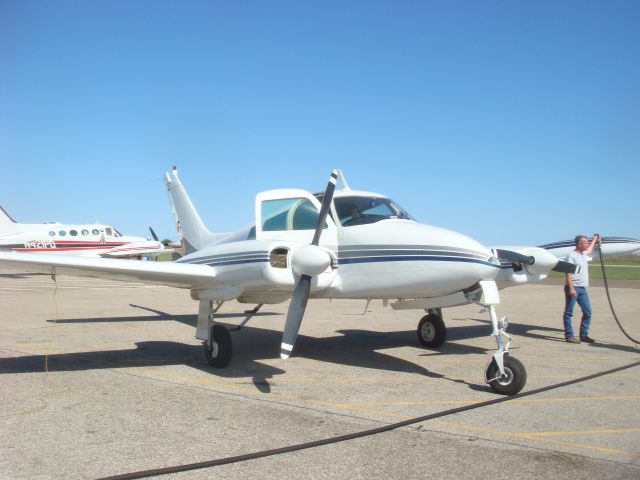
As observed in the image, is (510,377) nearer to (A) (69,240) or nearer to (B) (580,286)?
(B) (580,286)

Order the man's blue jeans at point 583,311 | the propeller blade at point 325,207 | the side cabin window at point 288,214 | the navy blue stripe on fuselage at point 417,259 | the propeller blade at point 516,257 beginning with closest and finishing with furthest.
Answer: the navy blue stripe on fuselage at point 417,259
the propeller blade at point 325,207
the side cabin window at point 288,214
the propeller blade at point 516,257
the man's blue jeans at point 583,311

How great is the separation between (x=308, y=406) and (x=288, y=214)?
125 inches

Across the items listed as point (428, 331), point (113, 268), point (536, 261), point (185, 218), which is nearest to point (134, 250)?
point (185, 218)

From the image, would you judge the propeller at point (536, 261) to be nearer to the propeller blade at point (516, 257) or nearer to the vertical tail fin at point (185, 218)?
the propeller blade at point (516, 257)

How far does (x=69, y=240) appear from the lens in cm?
3300

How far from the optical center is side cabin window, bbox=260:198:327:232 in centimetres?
818

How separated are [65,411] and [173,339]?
17.3ft

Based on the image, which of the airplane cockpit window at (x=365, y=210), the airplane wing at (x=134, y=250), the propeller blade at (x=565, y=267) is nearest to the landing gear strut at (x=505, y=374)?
the airplane cockpit window at (x=365, y=210)

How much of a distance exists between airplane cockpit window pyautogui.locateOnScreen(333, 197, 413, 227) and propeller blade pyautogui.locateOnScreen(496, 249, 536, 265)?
2.38m

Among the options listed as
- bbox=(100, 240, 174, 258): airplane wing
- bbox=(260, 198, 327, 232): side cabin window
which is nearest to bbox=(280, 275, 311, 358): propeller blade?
bbox=(260, 198, 327, 232): side cabin window

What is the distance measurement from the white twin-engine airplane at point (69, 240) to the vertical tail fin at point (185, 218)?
22.7 metres

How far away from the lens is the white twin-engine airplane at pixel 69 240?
105ft

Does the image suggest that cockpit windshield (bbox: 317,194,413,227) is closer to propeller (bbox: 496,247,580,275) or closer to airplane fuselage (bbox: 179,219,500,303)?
airplane fuselage (bbox: 179,219,500,303)

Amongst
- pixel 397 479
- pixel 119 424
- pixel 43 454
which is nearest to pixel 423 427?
pixel 397 479
